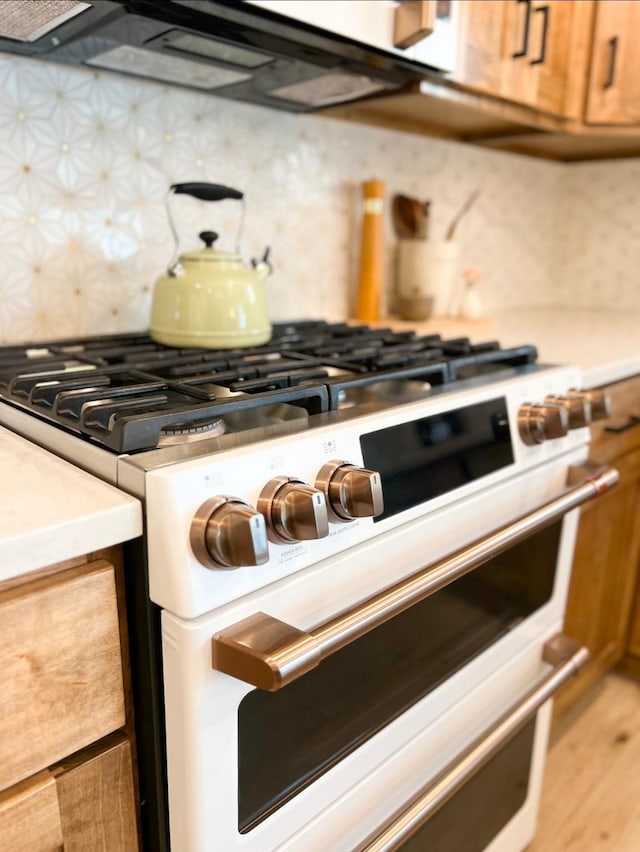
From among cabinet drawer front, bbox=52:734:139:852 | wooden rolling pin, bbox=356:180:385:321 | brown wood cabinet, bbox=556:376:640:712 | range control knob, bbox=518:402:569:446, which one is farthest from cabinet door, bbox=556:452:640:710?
cabinet drawer front, bbox=52:734:139:852

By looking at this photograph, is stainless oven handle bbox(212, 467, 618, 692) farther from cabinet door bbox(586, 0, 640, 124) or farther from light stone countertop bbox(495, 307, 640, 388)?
cabinet door bbox(586, 0, 640, 124)

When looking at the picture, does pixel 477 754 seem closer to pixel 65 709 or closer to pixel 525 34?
pixel 65 709

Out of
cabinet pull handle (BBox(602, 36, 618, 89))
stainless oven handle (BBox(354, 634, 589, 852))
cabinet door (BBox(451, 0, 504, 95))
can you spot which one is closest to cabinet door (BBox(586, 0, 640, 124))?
cabinet pull handle (BBox(602, 36, 618, 89))

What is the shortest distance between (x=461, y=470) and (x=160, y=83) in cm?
85

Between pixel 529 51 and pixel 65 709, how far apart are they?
4.83 ft

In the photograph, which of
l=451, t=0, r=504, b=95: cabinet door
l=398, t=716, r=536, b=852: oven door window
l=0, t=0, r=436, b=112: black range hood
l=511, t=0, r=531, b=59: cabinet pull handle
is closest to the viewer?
l=0, t=0, r=436, b=112: black range hood

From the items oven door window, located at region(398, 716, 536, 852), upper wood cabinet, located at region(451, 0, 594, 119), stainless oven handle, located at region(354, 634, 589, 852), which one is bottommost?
oven door window, located at region(398, 716, 536, 852)

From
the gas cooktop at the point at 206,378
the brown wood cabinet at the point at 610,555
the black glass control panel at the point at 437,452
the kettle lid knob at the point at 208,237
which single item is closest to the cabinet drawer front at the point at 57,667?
the gas cooktop at the point at 206,378

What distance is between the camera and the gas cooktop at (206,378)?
24.8 inches

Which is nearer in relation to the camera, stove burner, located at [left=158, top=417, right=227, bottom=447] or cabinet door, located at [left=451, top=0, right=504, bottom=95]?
stove burner, located at [left=158, top=417, right=227, bottom=447]

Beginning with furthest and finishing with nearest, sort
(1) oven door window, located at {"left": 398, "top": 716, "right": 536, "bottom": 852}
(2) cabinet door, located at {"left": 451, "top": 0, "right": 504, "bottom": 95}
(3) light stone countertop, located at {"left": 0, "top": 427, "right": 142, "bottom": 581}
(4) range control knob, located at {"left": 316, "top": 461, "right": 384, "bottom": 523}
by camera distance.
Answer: (2) cabinet door, located at {"left": 451, "top": 0, "right": 504, "bottom": 95}, (1) oven door window, located at {"left": 398, "top": 716, "right": 536, "bottom": 852}, (4) range control knob, located at {"left": 316, "top": 461, "right": 384, "bottom": 523}, (3) light stone countertop, located at {"left": 0, "top": 427, "right": 142, "bottom": 581}

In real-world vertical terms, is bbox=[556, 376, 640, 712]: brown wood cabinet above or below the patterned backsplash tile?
below

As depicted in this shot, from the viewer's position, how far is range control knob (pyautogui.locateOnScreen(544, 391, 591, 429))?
94cm

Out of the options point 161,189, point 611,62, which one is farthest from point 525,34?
point 161,189
